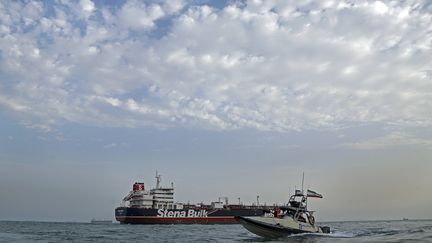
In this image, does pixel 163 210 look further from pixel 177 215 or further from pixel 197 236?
pixel 197 236

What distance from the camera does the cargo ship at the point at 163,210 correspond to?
93.3 metres

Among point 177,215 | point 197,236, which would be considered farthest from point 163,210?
point 197,236

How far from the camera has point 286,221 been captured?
39094 mm

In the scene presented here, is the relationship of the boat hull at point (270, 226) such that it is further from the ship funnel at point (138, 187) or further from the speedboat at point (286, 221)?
the ship funnel at point (138, 187)

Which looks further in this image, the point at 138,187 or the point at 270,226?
the point at 138,187

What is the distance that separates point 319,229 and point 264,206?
7457 cm

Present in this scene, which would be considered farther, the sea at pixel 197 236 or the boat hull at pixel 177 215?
the boat hull at pixel 177 215

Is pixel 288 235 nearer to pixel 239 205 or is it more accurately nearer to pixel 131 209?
pixel 131 209

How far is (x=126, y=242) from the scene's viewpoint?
35.4 meters

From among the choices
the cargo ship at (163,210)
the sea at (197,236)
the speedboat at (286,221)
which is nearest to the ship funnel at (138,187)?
the cargo ship at (163,210)

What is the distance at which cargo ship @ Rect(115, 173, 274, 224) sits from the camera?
306ft

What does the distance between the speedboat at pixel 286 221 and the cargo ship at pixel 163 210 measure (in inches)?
2067

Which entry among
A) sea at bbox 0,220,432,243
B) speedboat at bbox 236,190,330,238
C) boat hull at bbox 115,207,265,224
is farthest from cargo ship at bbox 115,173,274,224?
speedboat at bbox 236,190,330,238

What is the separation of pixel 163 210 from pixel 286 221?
196 feet
